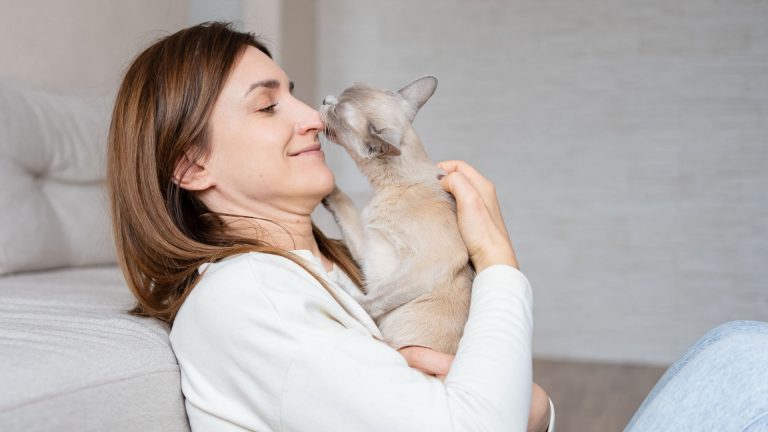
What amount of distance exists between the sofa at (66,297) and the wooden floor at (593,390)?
5.40 feet

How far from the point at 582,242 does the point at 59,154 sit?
2.39 m

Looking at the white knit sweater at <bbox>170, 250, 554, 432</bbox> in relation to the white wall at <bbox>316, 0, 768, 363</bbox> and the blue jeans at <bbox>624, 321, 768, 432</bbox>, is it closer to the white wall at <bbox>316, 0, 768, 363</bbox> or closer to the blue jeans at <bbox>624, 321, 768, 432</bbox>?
the blue jeans at <bbox>624, 321, 768, 432</bbox>

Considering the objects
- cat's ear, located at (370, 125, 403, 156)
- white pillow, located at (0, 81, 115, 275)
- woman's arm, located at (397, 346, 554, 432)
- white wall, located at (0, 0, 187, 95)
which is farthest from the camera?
white wall, located at (0, 0, 187, 95)

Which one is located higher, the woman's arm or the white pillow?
the woman's arm

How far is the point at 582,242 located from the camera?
354cm

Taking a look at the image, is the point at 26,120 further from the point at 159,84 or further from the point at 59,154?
the point at 159,84

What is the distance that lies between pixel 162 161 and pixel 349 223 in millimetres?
390

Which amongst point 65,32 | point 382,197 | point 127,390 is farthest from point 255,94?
point 65,32

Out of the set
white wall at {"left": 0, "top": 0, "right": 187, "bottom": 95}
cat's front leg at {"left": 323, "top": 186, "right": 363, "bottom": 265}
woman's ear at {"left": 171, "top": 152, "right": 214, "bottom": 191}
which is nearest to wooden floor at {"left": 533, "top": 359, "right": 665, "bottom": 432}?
cat's front leg at {"left": 323, "top": 186, "right": 363, "bottom": 265}

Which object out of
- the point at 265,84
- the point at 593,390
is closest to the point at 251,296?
the point at 265,84

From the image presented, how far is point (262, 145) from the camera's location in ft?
3.67

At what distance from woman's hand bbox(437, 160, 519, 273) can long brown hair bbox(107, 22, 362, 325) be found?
31cm

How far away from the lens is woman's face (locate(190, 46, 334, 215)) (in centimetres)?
112

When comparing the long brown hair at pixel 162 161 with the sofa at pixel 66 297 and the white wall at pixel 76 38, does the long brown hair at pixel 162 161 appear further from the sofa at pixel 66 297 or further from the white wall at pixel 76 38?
the white wall at pixel 76 38
